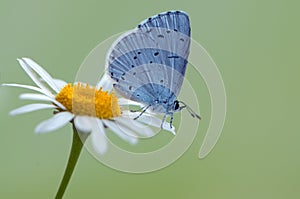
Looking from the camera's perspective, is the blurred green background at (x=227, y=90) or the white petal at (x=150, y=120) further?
the blurred green background at (x=227, y=90)

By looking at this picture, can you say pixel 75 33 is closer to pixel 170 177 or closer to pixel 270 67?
pixel 170 177

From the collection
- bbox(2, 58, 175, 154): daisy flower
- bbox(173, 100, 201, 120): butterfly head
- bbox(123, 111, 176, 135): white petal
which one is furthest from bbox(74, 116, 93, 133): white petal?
bbox(173, 100, 201, 120): butterfly head

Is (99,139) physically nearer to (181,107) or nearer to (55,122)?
(55,122)

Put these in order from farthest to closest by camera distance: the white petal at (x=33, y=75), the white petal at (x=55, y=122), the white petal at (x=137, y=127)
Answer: the white petal at (x=33, y=75) → the white petal at (x=137, y=127) → the white petal at (x=55, y=122)

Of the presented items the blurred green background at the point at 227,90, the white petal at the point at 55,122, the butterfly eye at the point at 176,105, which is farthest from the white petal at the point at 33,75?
the blurred green background at the point at 227,90

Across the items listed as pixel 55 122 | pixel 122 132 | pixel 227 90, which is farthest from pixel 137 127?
pixel 227 90

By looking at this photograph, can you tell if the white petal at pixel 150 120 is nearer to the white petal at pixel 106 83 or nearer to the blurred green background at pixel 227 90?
the white petal at pixel 106 83
